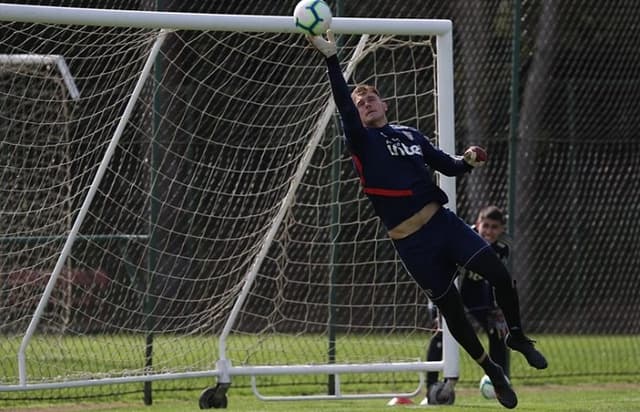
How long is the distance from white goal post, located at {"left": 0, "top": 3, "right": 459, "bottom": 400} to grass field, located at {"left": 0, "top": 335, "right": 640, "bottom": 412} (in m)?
0.22

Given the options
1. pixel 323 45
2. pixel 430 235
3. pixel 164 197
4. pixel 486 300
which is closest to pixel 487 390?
pixel 486 300

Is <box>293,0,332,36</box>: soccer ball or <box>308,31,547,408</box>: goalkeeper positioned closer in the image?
<box>293,0,332,36</box>: soccer ball

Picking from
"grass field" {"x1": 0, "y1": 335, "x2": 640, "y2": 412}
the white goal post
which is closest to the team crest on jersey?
the white goal post

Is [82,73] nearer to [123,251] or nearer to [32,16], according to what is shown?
[123,251]

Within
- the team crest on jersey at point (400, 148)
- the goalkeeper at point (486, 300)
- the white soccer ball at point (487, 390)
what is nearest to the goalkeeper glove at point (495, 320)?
the goalkeeper at point (486, 300)

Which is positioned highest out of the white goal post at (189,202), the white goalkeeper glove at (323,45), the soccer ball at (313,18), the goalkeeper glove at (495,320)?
the soccer ball at (313,18)

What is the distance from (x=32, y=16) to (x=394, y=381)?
5.33 m

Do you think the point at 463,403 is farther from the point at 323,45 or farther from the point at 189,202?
the point at 323,45

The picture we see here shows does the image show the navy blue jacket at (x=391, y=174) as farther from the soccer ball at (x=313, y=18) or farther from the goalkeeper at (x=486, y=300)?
the goalkeeper at (x=486, y=300)

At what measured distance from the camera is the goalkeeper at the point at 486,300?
1089 centimetres

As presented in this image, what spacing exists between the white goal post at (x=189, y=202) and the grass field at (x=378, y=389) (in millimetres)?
220

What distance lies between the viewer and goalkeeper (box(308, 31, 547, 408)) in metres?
8.45

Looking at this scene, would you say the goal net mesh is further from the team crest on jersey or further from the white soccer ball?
the team crest on jersey

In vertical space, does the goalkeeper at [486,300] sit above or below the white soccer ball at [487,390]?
above
